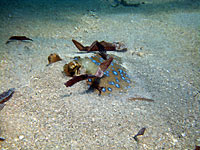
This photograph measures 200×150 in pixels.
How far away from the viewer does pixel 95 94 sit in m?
2.11

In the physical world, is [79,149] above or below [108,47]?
below

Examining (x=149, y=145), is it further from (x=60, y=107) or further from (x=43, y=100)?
(x=43, y=100)

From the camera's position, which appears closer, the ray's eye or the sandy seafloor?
the sandy seafloor

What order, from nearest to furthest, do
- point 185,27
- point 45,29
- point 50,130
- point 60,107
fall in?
point 50,130, point 60,107, point 45,29, point 185,27

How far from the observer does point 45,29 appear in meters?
4.11

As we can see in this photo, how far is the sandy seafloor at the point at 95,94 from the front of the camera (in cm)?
159

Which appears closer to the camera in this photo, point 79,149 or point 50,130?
point 79,149

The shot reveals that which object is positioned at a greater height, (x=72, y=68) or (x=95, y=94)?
(x=72, y=68)

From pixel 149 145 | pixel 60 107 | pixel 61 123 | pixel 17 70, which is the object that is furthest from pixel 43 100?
pixel 149 145

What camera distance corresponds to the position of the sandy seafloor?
1590 mm

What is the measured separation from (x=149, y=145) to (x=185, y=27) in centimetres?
422

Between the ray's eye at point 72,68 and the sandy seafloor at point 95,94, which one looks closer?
the sandy seafloor at point 95,94

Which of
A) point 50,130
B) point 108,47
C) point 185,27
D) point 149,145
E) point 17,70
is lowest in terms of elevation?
point 149,145

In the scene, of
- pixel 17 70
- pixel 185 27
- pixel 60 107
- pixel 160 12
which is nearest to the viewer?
pixel 60 107
